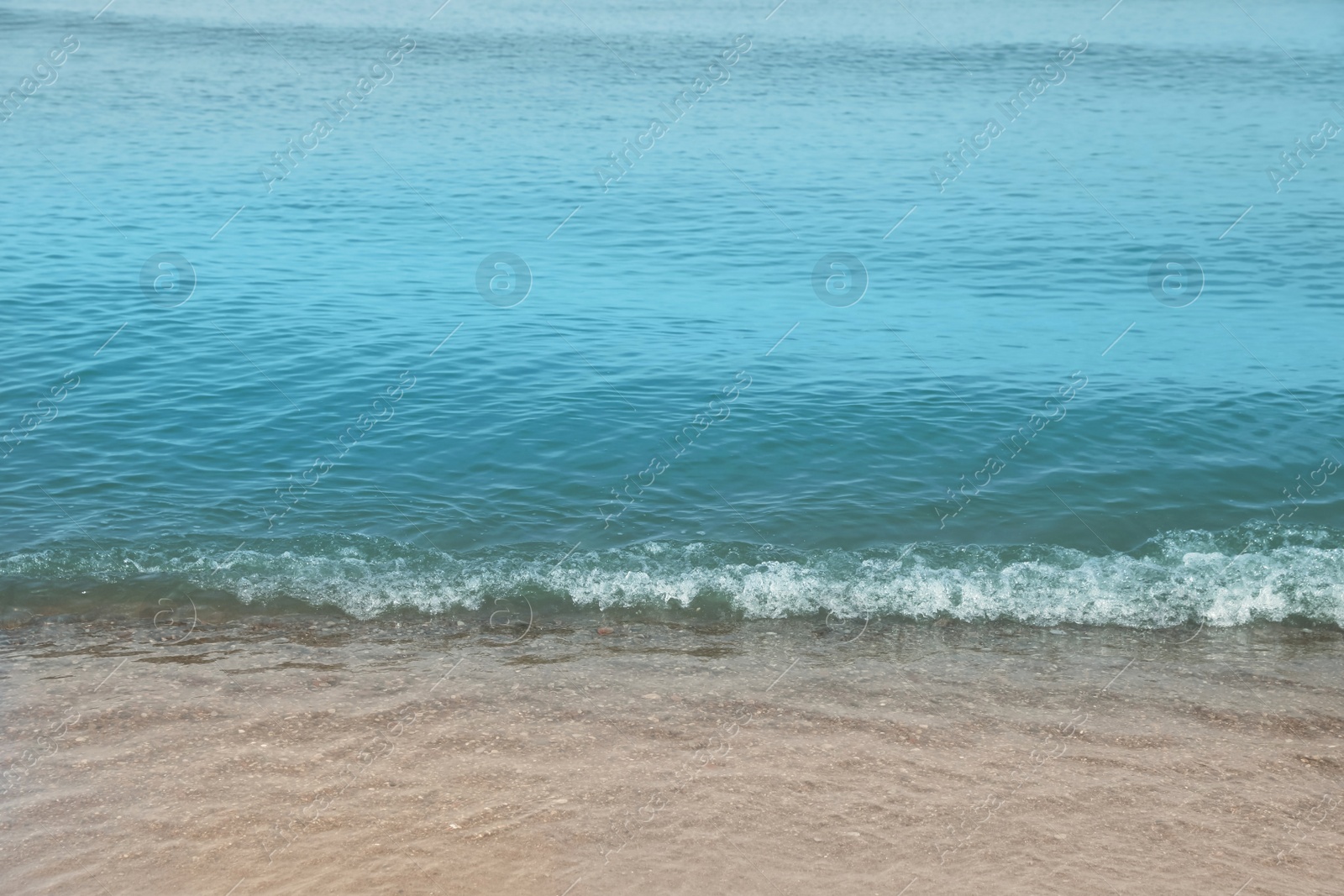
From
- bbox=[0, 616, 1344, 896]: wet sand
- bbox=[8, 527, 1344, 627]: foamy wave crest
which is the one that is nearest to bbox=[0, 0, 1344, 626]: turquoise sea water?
bbox=[8, 527, 1344, 627]: foamy wave crest

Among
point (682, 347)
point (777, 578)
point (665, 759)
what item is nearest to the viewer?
point (665, 759)

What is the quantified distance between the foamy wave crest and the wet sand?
1.72 feet

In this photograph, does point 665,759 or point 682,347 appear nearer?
point 665,759

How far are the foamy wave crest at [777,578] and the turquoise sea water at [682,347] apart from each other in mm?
59

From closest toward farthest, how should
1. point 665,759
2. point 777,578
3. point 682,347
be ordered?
point 665,759
point 777,578
point 682,347

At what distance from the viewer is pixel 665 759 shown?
29.5 ft

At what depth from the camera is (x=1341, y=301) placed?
23094mm

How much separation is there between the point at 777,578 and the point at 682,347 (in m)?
8.57

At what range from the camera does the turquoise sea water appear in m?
13.3

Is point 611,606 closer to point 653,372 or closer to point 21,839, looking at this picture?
point 21,839

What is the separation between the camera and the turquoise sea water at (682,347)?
43.5 ft

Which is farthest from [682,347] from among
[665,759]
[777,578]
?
[665,759]

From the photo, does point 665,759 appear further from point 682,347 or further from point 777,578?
point 682,347

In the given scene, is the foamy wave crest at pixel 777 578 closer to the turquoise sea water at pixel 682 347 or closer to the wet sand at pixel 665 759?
the turquoise sea water at pixel 682 347
